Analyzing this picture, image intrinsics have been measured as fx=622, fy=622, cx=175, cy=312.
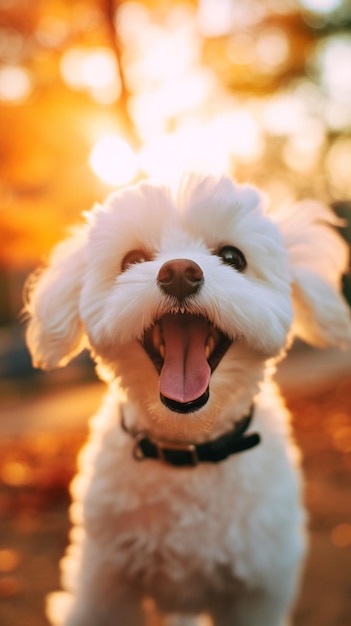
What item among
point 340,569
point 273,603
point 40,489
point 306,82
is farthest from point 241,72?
point 273,603

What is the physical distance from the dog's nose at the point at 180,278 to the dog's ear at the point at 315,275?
2.12 ft

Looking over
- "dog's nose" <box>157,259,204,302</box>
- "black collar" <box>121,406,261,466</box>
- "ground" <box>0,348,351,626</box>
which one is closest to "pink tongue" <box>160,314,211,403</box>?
"dog's nose" <box>157,259,204,302</box>

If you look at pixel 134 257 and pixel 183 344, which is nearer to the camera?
pixel 183 344

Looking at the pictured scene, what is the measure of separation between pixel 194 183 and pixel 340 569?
237 cm

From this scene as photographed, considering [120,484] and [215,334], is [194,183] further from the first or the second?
[120,484]

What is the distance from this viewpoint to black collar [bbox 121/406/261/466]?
2.17m

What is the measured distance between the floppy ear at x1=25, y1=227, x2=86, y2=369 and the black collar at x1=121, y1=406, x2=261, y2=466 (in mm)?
430

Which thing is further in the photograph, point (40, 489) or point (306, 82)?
point (306, 82)

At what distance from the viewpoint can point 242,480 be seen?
2.25 m

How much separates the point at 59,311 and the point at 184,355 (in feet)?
1.97

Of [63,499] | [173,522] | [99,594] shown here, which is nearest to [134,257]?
[173,522]

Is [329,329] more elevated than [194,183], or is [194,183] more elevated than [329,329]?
[194,183]

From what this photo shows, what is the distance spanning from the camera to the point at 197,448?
85.9 inches

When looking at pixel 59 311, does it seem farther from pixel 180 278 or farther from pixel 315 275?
pixel 315 275
